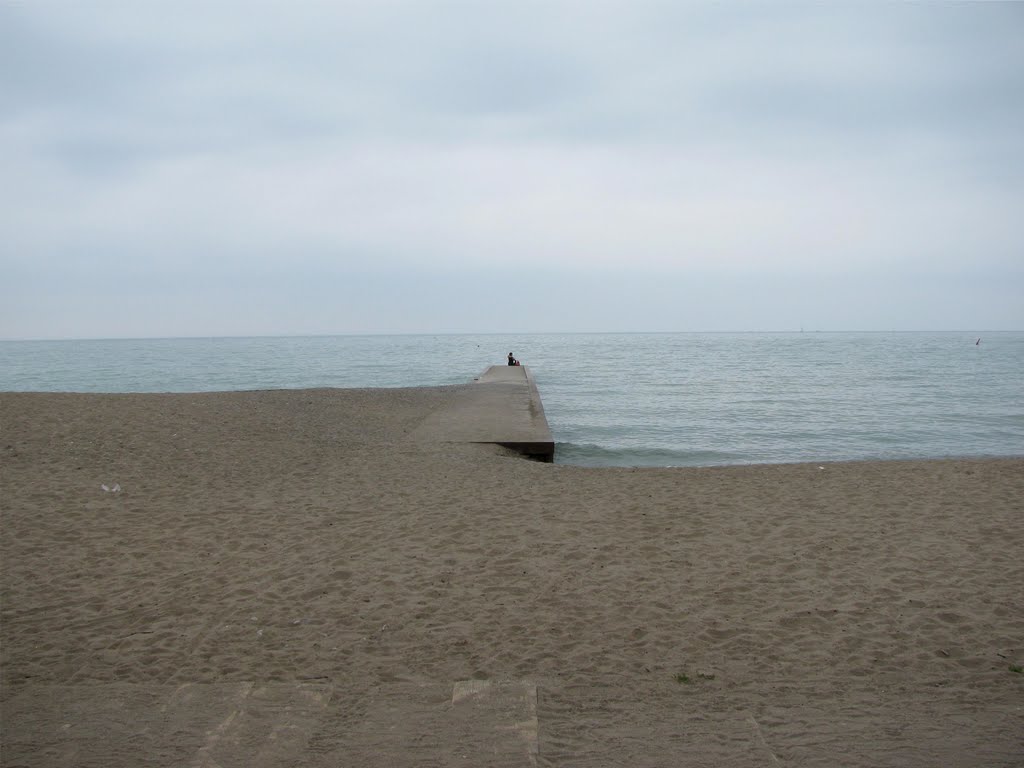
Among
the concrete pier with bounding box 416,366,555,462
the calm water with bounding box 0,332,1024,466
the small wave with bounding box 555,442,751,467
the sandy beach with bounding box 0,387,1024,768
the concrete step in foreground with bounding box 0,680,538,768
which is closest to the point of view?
the concrete step in foreground with bounding box 0,680,538,768

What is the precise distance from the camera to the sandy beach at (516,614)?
343cm

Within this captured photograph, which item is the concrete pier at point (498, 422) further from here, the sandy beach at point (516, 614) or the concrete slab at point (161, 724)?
the concrete slab at point (161, 724)

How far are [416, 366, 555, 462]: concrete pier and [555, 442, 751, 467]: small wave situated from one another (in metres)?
0.65

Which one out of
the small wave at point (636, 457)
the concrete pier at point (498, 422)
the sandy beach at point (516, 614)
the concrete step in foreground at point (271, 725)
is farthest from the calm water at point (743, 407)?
the concrete step in foreground at point (271, 725)

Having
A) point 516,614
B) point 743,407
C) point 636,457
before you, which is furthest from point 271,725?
point 743,407

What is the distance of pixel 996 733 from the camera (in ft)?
11.2

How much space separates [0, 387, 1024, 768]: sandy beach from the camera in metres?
3.43

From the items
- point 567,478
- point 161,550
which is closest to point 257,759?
point 161,550

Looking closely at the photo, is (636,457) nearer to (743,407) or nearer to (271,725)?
(743,407)

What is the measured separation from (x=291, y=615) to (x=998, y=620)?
16.8 ft

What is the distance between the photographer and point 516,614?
4.94 metres

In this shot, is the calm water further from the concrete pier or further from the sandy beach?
the sandy beach

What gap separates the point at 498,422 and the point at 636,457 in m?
3.35

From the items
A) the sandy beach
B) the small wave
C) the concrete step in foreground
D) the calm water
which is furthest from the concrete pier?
the concrete step in foreground
